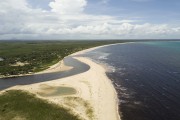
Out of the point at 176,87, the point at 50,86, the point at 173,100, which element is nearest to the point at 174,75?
the point at 176,87

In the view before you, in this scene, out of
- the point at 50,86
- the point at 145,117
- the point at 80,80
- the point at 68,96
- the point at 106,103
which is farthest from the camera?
the point at 80,80

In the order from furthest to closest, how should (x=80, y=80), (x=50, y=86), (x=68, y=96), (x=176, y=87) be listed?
A: (x=80, y=80)
(x=50, y=86)
(x=176, y=87)
(x=68, y=96)

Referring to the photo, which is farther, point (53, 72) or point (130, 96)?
point (53, 72)

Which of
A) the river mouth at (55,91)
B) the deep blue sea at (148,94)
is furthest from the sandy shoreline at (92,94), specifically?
the deep blue sea at (148,94)

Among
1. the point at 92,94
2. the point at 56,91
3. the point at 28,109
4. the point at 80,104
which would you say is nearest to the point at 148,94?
the point at 92,94

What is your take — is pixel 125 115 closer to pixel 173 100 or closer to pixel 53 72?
pixel 173 100

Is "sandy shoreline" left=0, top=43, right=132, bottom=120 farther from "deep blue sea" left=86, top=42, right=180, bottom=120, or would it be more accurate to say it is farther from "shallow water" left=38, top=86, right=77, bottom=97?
"deep blue sea" left=86, top=42, right=180, bottom=120

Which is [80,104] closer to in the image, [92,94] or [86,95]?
[86,95]
